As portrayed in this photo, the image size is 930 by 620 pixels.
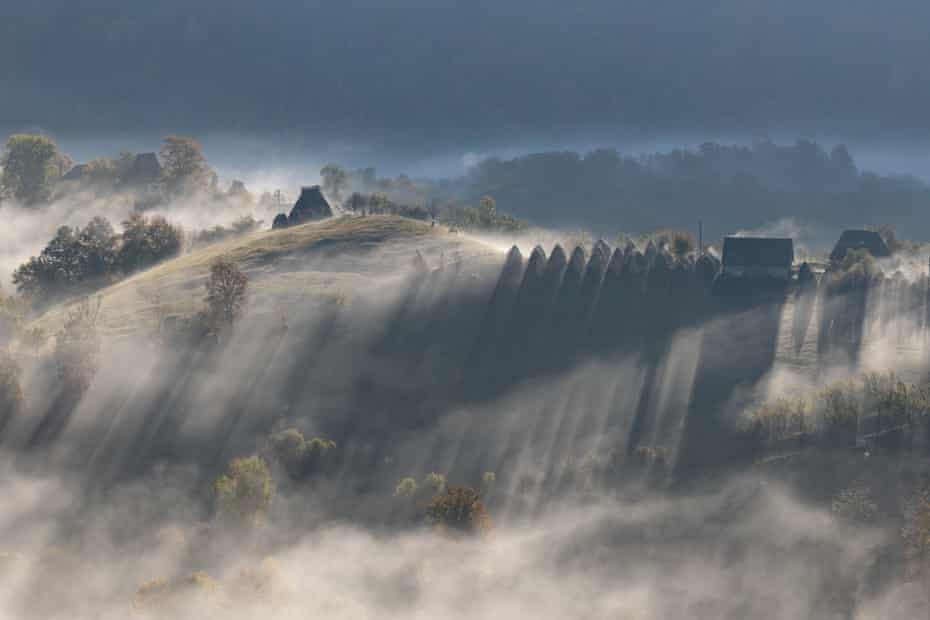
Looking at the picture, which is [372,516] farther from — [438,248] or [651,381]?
[438,248]

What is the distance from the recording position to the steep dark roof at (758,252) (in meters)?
159

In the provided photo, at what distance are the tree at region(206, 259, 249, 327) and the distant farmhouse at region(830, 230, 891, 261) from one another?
323 ft

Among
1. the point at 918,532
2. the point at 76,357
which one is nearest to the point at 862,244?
the point at 918,532

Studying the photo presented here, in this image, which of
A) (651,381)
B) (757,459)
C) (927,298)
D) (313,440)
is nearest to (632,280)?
(651,381)

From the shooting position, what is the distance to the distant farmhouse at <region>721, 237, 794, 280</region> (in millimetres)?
Answer: 158750

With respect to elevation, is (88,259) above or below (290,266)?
above

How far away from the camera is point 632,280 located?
504 feet

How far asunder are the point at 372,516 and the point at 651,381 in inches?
1618

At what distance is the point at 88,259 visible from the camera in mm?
184375

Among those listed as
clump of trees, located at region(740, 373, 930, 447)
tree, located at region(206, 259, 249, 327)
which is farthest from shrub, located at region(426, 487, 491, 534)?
tree, located at region(206, 259, 249, 327)

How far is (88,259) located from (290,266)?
3969cm

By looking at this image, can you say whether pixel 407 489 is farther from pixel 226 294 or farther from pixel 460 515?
pixel 226 294

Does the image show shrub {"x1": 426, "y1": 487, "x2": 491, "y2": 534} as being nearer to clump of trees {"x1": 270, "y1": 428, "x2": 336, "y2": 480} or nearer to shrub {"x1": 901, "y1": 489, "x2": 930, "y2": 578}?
clump of trees {"x1": 270, "y1": 428, "x2": 336, "y2": 480}

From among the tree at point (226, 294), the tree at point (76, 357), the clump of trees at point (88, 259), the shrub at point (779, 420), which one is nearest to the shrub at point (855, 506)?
the shrub at point (779, 420)
